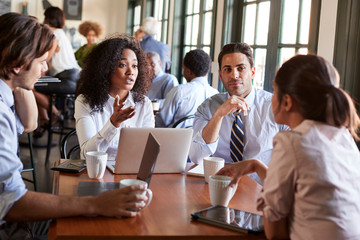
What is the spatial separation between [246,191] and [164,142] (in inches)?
14.6

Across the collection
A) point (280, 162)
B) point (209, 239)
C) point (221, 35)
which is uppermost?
point (221, 35)

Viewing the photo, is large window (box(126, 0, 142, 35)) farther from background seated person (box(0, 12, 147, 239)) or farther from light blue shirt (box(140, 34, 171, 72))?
background seated person (box(0, 12, 147, 239))

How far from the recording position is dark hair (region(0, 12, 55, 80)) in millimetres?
1406

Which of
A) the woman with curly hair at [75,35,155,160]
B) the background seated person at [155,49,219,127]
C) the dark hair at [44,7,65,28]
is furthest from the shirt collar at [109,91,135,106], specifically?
the dark hair at [44,7,65,28]

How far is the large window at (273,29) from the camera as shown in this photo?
10.9ft

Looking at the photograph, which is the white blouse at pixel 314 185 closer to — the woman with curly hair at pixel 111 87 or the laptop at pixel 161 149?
the laptop at pixel 161 149

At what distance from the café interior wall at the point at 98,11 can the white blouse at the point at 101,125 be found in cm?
793

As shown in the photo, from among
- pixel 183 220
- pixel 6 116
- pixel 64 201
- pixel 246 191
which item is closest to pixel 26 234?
pixel 64 201

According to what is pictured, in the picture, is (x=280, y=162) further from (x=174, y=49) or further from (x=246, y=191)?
(x=174, y=49)

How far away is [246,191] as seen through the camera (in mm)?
1646

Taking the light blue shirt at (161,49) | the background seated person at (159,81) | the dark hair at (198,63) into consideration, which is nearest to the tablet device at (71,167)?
the dark hair at (198,63)

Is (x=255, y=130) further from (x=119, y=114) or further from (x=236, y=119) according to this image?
(x=119, y=114)

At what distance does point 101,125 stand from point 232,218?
1231 mm

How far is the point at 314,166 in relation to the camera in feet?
3.54
